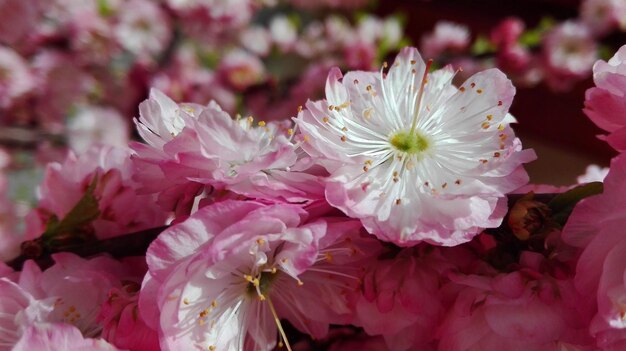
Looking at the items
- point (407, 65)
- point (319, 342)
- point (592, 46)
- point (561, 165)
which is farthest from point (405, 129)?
point (561, 165)

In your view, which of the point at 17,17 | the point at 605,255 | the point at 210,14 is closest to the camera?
the point at 605,255

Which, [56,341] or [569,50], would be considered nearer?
[56,341]

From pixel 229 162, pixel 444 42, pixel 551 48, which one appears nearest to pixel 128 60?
pixel 444 42

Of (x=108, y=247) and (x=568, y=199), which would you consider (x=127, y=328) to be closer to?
(x=108, y=247)

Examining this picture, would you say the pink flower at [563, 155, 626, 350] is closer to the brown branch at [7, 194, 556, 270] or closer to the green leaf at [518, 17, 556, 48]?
the brown branch at [7, 194, 556, 270]

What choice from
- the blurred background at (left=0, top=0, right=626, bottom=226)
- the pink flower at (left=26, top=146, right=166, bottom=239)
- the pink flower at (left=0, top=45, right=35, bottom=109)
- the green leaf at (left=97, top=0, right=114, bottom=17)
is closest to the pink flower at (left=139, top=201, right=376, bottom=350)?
the pink flower at (left=26, top=146, right=166, bottom=239)

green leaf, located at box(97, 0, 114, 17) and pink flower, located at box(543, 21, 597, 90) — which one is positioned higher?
green leaf, located at box(97, 0, 114, 17)
